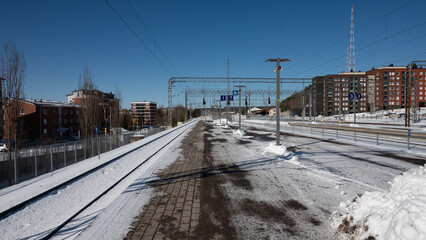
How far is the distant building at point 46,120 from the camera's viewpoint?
4884cm

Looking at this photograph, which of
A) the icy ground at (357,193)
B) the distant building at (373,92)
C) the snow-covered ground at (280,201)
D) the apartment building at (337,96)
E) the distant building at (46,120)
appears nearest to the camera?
the icy ground at (357,193)

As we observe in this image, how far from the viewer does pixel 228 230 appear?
13.9ft

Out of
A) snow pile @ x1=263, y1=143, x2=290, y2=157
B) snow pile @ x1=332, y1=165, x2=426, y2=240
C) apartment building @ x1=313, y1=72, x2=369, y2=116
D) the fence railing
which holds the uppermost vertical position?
apartment building @ x1=313, y1=72, x2=369, y2=116

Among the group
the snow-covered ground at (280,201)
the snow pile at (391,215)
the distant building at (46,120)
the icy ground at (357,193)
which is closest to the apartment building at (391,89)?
the icy ground at (357,193)

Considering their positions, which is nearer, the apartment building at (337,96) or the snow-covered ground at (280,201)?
the snow-covered ground at (280,201)

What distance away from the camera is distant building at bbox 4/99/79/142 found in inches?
1923

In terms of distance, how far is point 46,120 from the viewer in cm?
5309

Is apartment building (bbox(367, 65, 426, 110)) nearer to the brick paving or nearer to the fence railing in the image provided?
the fence railing

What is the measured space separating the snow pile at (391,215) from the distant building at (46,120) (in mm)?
53382

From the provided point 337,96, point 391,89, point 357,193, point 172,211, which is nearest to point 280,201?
point 357,193

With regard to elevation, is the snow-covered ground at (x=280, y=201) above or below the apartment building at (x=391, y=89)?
below

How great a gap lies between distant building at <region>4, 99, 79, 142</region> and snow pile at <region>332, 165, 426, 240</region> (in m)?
53.4

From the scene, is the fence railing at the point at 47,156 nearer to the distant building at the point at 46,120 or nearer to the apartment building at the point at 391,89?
the distant building at the point at 46,120

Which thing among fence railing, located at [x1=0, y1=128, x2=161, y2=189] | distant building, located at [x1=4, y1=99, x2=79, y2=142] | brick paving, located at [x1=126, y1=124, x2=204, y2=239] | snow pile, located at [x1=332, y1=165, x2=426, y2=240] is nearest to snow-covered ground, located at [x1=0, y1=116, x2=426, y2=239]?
snow pile, located at [x1=332, y1=165, x2=426, y2=240]
